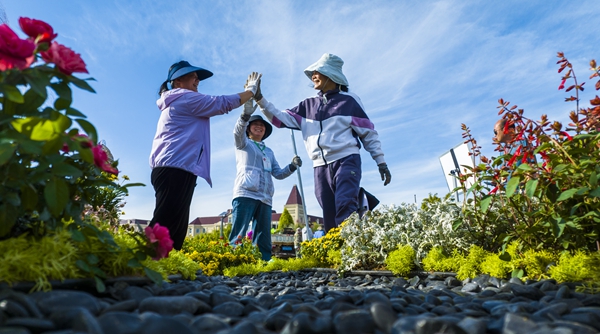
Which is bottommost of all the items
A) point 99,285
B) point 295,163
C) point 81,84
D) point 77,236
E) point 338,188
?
point 99,285

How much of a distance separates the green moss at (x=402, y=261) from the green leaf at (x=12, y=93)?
130 inches

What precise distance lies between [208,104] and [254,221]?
10.7 feet

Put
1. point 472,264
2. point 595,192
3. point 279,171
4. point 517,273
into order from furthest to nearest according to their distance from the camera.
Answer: point 279,171 < point 472,264 < point 517,273 < point 595,192

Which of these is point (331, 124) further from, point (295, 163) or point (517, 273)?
point (517, 273)

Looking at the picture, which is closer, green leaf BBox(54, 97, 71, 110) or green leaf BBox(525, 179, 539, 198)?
green leaf BBox(54, 97, 71, 110)

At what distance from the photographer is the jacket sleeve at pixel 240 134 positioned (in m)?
6.58

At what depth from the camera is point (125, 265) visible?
232 centimetres

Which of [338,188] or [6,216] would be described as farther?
[338,188]

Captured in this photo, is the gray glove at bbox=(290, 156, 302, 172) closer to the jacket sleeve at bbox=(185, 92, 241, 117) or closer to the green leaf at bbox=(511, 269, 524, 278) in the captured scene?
the jacket sleeve at bbox=(185, 92, 241, 117)

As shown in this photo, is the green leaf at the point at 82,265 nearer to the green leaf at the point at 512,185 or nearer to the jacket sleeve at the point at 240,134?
the green leaf at the point at 512,185

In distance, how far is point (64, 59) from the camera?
6.01ft

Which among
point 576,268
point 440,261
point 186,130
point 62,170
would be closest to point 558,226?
point 576,268

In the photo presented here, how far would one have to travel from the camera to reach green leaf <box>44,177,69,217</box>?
71.5 inches

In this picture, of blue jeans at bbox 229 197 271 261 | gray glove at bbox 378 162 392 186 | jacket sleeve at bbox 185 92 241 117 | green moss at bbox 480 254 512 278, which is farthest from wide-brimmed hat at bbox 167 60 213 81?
green moss at bbox 480 254 512 278
